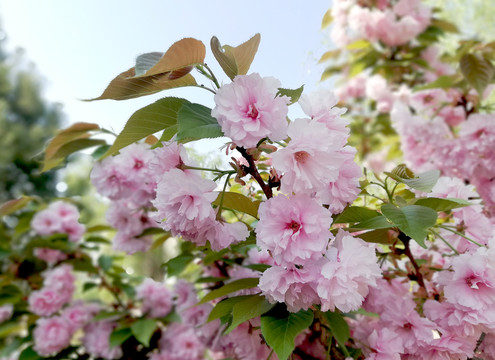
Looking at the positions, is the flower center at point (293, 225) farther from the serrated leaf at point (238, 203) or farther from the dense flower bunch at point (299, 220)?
the serrated leaf at point (238, 203)

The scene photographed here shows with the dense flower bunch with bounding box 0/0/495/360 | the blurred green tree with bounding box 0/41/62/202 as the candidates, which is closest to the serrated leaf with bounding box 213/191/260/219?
the dense flower bunch with bounding box 0/0/495/360

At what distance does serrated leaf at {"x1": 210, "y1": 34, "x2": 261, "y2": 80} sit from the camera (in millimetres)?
408

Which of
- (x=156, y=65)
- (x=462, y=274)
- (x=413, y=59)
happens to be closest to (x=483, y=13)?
(x=413, y=59)

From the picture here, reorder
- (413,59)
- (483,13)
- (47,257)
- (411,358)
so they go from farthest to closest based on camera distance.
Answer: (483,13), (413,59), (47,257), (411,358)

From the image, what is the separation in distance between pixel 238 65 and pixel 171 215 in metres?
0.18

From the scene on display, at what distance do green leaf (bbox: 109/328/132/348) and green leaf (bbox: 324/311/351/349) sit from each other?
0.73 m

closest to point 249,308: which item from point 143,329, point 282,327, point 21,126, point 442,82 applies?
point 282,327

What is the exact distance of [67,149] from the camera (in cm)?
86

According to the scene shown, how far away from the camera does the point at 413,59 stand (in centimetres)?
171

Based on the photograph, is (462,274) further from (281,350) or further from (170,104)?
(170,104)

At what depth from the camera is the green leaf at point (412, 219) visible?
39 centimetres

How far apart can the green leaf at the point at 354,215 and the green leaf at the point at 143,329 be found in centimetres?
75

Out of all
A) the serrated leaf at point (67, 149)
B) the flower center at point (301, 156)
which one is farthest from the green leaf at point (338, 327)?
the serrated leaf at point (67, 149)

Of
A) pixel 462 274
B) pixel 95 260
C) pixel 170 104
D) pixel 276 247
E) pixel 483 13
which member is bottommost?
pixel 95 260
